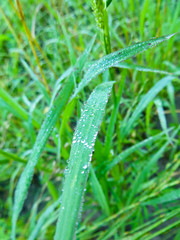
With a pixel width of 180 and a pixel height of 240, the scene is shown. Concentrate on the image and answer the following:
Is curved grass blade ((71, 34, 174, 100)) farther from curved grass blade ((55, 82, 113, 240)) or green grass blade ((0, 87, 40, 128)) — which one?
green grass blade ((0, 87, 40, 128))

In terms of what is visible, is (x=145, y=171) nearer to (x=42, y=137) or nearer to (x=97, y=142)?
(x=97, y=142)

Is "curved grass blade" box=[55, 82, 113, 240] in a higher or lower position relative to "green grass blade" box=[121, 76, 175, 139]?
lower

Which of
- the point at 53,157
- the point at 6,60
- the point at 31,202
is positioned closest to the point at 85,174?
the point at 53,157

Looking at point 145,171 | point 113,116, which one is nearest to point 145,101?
point 113,116

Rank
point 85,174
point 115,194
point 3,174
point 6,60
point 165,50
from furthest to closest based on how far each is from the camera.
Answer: point 6,60 → point 3,174 → point 165,50 → point 115,194 → point 85,174

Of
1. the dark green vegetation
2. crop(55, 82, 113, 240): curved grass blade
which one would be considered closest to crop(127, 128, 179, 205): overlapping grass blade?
the dark green vegetation

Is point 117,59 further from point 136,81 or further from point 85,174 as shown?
point 136,81

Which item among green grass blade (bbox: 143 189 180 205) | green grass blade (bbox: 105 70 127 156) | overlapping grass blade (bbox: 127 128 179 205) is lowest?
green grass blade (bbox: 143 189 180 205)
